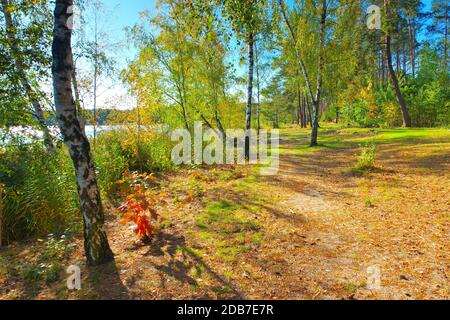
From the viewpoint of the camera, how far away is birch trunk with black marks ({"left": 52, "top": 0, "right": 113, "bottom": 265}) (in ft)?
10.6

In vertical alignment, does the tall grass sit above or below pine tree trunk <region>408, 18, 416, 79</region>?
below

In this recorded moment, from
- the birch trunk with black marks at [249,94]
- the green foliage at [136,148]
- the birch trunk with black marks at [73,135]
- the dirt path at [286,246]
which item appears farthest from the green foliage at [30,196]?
the birch trunk with black marks at [249,94]

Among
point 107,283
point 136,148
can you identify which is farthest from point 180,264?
point 136,148

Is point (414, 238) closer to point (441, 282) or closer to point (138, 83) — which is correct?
point (441, 282)

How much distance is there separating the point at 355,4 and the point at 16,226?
53.1ft

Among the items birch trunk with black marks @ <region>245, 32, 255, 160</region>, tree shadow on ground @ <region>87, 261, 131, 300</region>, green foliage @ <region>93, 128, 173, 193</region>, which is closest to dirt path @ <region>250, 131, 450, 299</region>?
tree shadow on ground @ <region>87, 261, 131, 300</region>

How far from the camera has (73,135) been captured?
335 centimetres

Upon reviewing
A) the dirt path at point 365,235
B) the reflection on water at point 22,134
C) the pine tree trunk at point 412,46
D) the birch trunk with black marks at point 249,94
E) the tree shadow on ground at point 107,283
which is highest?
the pine tree trunk at point 412,46

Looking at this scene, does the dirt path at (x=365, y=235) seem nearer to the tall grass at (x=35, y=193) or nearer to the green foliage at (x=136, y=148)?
the tall grass at (x=35, y=193)

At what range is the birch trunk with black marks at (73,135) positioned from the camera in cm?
323

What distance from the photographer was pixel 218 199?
6.64 meters

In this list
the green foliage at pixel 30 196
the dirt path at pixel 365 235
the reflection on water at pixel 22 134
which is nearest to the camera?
the dirt path at pixel 365 235

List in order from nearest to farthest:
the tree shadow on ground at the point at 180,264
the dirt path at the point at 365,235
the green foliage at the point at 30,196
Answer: the dirt path at the point at 365,235 < the tree shadow on ground at the point at 180,264 < the green foliage at the point at 30,196

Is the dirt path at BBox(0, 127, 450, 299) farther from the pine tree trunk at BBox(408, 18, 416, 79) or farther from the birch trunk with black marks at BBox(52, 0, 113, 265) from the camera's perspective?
the pine tree trunk at BBox(408, 18, 416, 79)
